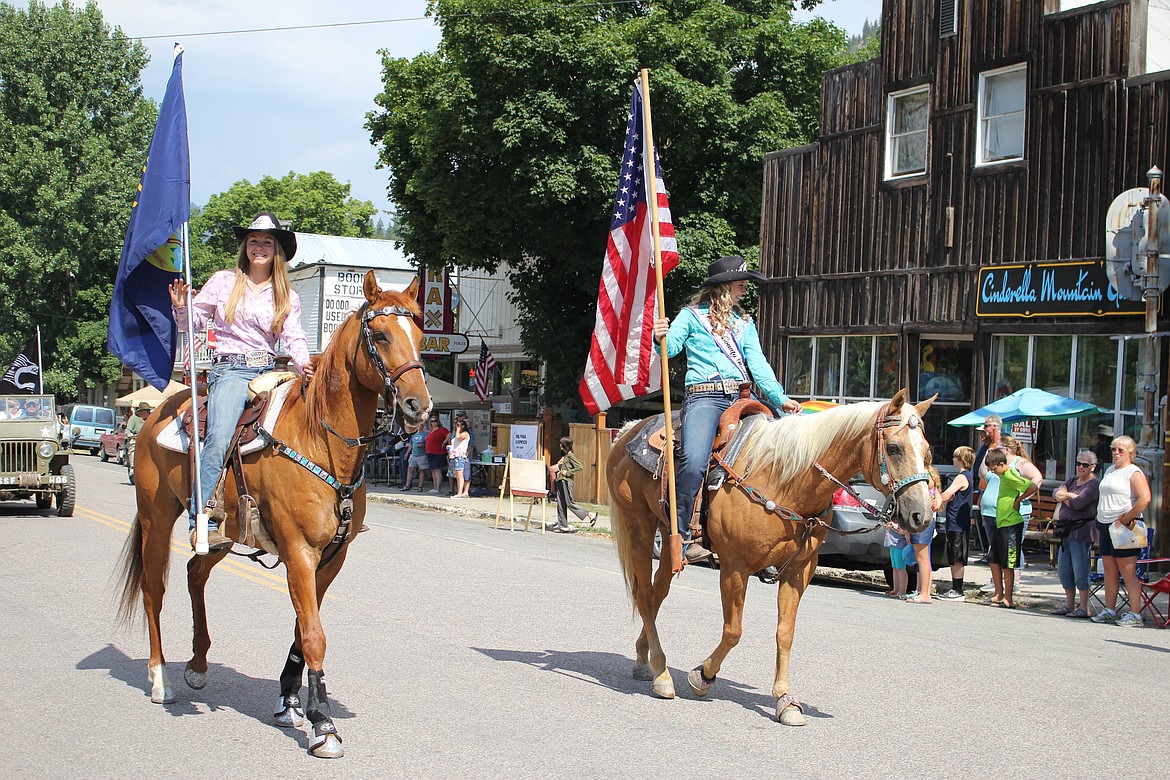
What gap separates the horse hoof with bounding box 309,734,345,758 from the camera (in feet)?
19.0

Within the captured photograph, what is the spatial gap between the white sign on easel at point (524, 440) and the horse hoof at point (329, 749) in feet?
68.8

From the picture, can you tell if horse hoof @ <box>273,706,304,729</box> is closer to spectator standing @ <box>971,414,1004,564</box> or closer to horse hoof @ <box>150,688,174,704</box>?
horse hoof @ <box>150,688,174,704</box>

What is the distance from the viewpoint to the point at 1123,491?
12516 mm

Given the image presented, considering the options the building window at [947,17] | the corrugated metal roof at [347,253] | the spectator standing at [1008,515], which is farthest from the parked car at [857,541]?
the corrugated metal roof at [347,253]

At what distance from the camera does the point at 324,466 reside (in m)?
6.43

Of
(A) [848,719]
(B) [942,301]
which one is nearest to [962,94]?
(B) [942,301]

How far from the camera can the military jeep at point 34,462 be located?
20172mm

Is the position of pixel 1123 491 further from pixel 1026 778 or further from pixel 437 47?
pixel 437 47

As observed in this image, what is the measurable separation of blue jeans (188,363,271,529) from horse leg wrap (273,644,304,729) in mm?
946

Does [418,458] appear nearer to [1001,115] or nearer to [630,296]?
[1001,115]

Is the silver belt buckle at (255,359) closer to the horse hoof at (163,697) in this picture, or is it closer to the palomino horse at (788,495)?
the horse hoof at (163,697)

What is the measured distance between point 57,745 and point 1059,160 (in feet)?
61.0

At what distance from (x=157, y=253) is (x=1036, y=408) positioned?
46.8 ft

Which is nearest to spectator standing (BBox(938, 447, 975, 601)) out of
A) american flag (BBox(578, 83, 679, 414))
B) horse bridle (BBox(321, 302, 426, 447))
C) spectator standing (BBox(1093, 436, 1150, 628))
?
spectator standing (BBox(1093, 436, 1150, 628))
